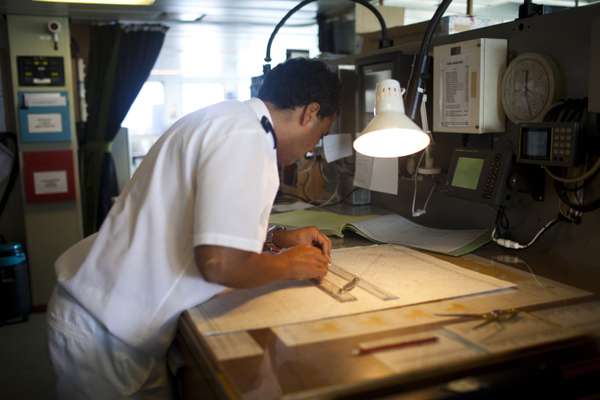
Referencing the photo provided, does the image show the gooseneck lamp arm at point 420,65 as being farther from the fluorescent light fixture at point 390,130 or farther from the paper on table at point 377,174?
the paper on table at point 377,174

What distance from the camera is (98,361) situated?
1.30 metres

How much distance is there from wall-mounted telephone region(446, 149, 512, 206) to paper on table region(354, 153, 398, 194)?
1.40 feet

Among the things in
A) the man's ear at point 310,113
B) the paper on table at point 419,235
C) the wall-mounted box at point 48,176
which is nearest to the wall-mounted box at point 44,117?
the wall-mounted box at point 48,176

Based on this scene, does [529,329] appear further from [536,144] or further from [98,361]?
[98,361]

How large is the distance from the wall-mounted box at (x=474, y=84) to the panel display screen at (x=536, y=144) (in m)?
0.19

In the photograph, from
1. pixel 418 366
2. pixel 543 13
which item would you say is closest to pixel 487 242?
pixel 543 13

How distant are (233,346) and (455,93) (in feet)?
3.48

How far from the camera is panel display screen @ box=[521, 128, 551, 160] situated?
1.39m

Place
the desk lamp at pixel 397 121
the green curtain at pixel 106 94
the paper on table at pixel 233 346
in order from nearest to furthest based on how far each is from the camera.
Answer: the paper on table at pixel 233 346 < the desk lamp at pixel 397 121 < the green curtain at pixel 106 94

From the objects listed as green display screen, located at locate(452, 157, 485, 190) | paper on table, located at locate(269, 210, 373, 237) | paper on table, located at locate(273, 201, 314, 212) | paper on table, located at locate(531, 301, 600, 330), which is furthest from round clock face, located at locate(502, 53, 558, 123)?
paper on table, located at locate(273, 201, 314, 212)

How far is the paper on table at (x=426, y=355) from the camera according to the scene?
0.91 meters

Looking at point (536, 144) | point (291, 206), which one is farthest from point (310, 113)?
point (291, 206)

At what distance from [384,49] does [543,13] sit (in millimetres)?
690

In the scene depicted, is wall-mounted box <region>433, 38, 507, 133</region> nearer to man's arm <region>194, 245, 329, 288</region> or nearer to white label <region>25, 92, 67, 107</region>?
man's arm <region>194, 245, 329, 288</region>
